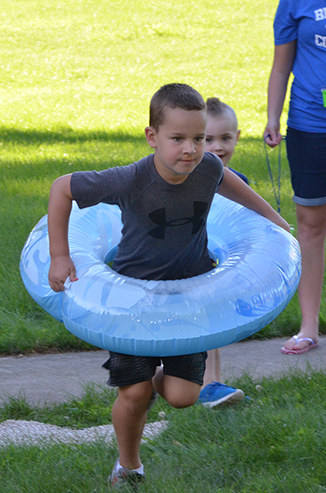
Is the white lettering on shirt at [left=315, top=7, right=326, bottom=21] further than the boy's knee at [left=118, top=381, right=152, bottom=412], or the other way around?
the white lettering on shirt at [left=315, top=7, right=326, bottom=21]

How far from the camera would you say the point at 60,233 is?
2.41 meters

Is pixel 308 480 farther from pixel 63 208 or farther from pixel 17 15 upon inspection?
pixel 17 15

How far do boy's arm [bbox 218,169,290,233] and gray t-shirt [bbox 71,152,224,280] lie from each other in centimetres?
14

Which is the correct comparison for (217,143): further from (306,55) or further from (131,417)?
(131,417)

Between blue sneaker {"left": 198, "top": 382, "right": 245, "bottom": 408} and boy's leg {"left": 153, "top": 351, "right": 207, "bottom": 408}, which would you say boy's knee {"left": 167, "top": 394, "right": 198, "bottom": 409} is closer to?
boy's leg {"left": 153, "top": 351, "right": 207, "bottom": 408}

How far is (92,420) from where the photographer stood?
3041 millimetres

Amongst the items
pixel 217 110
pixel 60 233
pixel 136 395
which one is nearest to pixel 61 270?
pixel 60 233

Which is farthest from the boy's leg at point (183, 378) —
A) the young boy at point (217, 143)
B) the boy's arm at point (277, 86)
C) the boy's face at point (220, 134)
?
the boy's arm at point (277, 86)

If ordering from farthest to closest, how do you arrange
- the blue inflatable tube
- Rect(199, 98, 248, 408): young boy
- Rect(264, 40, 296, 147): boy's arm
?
Rect(264, 40, 296, 147): boy's arm → Rect(199, 98, 248, 408): young boy → the blue inflatable tube

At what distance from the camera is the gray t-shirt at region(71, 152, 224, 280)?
2.36 metres

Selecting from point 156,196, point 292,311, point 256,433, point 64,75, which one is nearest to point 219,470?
point 256,433

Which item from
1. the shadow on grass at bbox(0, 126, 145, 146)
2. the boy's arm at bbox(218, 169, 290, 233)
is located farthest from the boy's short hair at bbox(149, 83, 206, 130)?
the shadow on grass at bbox(0, 126, 145, 146)

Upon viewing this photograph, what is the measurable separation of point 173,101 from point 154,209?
1.33ft

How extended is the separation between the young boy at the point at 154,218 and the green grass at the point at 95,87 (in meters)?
1.52
